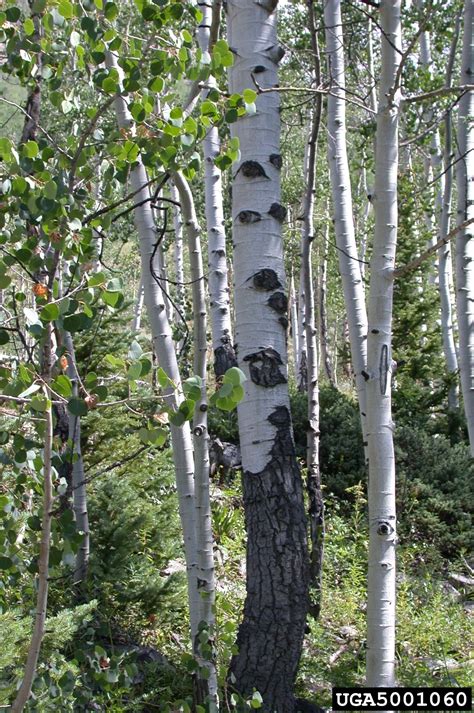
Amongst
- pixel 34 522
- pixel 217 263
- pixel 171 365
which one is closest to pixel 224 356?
pixel 217 263

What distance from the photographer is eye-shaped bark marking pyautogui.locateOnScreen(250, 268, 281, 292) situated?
3.10m

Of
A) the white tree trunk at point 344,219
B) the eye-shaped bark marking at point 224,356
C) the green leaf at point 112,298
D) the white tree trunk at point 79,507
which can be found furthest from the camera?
the eye-shaped bark marking at point 224,356

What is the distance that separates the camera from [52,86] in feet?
6.86

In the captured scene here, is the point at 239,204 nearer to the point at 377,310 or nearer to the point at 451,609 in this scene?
the point at 377,310

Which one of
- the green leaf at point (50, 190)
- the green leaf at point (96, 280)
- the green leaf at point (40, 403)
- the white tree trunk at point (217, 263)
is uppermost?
the white tree trunk at point (217, 263)

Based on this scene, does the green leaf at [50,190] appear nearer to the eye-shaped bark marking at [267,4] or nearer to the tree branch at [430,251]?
the tree branch at [430,251]

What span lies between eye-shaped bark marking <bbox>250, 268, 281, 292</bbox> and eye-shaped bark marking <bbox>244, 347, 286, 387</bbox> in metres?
0.27

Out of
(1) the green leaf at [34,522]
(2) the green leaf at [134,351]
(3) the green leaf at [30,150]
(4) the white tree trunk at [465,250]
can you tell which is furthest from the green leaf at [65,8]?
(4) the white tree trunk at [465,250]

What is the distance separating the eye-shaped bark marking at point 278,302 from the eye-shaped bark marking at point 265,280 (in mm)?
35

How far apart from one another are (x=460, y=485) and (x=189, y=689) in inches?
160

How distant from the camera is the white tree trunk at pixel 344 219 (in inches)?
197

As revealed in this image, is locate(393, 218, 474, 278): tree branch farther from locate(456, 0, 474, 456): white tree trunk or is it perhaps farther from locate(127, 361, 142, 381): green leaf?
locate(456, 0, 474, 456): white tree trunk

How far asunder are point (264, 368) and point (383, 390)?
1.70 ft

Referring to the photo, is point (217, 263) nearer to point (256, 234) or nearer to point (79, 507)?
point (79, 507)
